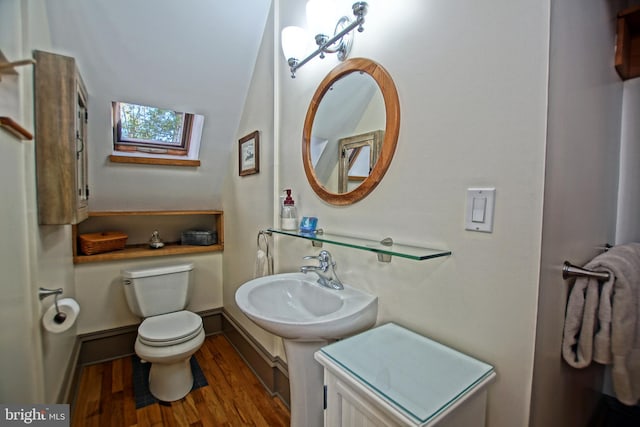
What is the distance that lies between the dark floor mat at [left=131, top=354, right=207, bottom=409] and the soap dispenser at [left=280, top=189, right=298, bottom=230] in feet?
4.25

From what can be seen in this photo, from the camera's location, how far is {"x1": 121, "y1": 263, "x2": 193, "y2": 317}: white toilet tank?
2.12 metres

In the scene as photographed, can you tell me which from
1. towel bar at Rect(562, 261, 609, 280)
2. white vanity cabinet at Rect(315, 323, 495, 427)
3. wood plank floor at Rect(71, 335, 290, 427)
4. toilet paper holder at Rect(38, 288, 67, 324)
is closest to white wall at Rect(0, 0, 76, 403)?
toilet paper holder at Rect(38, 288, 67, 324)

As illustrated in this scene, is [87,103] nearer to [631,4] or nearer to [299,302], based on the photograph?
[299,302]

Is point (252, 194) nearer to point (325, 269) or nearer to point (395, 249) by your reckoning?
point (325, 269)

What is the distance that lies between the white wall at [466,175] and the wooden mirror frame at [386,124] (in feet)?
0.10

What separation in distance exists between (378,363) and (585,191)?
0.93 metres

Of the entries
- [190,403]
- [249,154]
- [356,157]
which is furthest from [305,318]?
[249,154]

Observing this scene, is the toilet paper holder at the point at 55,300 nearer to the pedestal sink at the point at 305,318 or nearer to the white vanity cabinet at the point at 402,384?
the pedestal sink at the point at 305,318

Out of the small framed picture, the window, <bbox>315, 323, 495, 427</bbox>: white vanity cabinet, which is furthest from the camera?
A: the window

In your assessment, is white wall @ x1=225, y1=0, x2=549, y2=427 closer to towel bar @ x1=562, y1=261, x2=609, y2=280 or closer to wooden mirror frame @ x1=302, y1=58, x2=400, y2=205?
wooden mirror frame @ x1=302, y1=58, x2=400, y2=205

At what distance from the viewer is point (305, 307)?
1.41 meters

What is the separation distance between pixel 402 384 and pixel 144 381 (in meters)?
2.04

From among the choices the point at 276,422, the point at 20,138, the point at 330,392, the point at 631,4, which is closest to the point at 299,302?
the point at 330,392

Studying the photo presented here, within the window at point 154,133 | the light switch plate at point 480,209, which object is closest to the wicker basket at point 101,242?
the window at point 154,133
